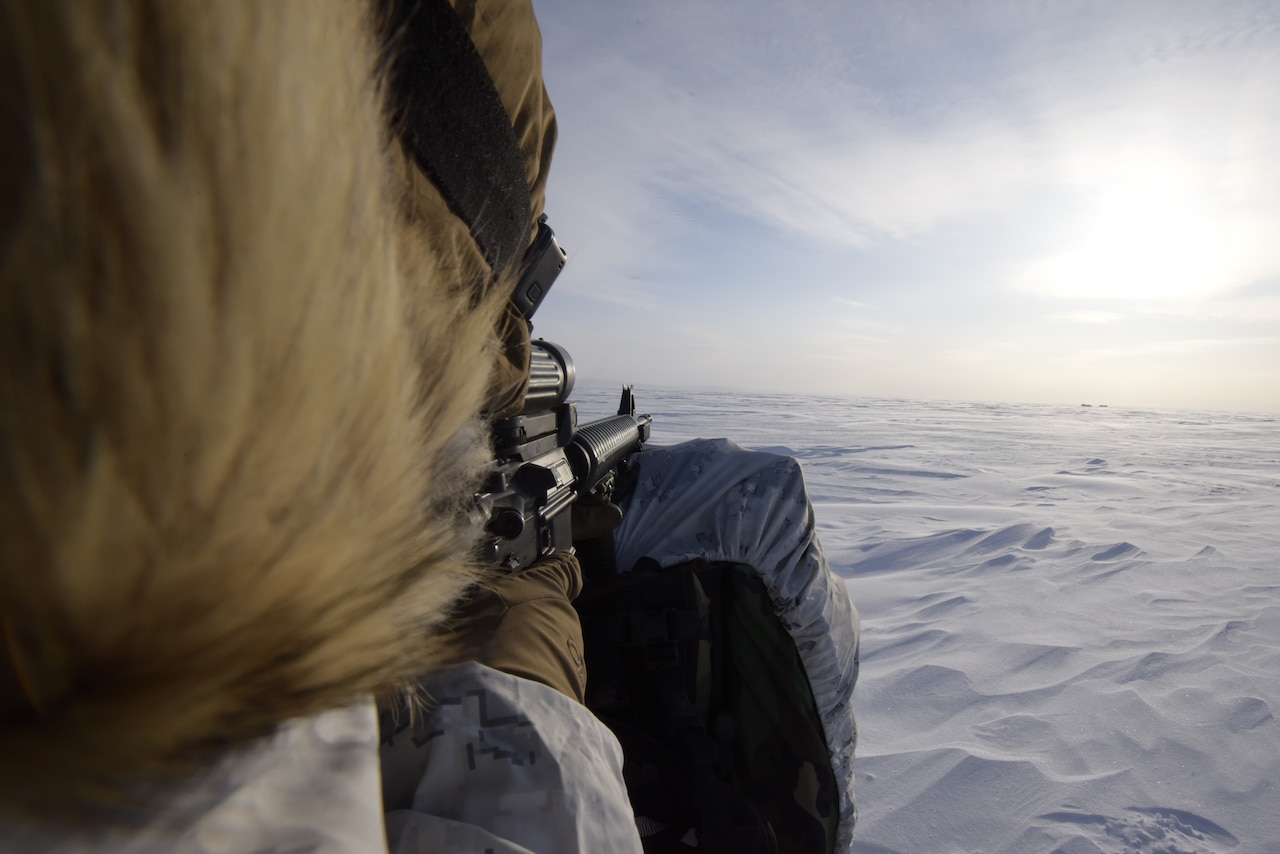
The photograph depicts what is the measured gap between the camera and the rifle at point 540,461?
2.75ft

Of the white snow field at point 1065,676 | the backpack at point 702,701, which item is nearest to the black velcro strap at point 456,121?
the backpack at point 702,701

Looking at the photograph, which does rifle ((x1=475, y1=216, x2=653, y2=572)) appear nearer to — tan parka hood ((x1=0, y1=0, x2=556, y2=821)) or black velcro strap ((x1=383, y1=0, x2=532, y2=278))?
black velcro strap ((x1=383, y1=0, x2=532, y2=278))

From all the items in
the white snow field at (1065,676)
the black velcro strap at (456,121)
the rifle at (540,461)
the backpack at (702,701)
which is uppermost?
the black velcro strap at (456,121)

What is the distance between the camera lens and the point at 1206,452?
39.9 feet

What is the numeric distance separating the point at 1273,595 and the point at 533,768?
456 centimetres

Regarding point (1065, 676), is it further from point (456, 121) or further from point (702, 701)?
point (456, 121)

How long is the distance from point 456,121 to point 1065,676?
2890mm

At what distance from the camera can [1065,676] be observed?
232 centimetres

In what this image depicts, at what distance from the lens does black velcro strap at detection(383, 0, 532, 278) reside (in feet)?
1.44

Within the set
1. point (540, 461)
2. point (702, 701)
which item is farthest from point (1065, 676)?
point (540, 461)

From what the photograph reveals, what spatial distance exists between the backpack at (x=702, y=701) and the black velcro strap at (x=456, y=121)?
94 cm

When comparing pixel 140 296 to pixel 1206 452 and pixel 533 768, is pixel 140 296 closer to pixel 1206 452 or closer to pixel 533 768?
pixel 533 768

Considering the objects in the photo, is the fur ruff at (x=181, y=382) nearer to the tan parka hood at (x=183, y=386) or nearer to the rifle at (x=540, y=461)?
the tan parka hood at (x=183, y=386)

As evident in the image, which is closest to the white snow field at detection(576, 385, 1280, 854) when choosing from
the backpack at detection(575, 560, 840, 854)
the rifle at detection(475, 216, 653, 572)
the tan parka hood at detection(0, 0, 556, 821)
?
the backpack at detection(575, 560, 840, 854)
